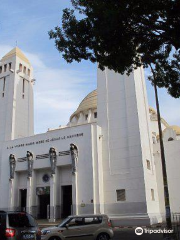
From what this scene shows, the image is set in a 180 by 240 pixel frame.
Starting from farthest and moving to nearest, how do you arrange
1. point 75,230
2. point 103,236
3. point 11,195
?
point 11,195
point 103,236
point 75,230

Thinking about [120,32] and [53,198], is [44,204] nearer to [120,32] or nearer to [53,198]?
[53,198]

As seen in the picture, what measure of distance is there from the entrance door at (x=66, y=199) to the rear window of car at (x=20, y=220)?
65.0 feet

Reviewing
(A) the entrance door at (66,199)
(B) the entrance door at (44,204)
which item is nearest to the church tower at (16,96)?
(B) the entrance door at (44,204)

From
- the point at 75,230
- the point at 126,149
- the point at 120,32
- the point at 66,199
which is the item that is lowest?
the point at 75,230

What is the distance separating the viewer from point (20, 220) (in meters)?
10.2

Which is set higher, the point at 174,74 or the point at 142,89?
the point at 142,89

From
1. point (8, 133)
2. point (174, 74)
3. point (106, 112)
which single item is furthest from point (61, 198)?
point (174, 74)

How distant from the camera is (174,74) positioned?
14.2 meters

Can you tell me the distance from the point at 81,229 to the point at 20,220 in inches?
165

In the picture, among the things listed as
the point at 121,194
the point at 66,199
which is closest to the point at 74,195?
the point at 66,199

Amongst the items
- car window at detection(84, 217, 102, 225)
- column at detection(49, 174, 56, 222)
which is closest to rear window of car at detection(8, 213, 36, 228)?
car window at detection(84, 217, 102, 225)

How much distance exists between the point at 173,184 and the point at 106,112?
10.6 metres

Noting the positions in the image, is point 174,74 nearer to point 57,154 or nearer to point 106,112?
point 106,112

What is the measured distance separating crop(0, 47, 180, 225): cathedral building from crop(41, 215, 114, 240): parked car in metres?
12.3
